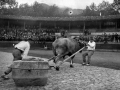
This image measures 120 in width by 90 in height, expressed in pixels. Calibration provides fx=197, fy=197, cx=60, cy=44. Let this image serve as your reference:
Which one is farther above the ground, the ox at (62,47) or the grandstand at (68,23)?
A: the grandstand at (68,23)

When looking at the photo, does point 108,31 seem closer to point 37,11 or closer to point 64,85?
point 64,85

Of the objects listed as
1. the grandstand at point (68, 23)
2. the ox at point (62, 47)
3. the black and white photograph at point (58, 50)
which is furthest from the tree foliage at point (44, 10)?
the ox at point (62, 47)

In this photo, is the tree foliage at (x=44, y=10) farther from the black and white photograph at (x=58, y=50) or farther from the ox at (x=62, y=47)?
the ox at (x=62, y=47)

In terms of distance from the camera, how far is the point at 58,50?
9.36 m

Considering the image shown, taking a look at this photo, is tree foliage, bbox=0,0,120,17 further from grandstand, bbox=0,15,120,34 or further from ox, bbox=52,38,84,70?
ox, bbox=52,38,84,70

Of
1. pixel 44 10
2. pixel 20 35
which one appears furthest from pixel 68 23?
pixel 44 10

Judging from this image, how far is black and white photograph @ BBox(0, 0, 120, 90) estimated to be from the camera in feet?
19.0

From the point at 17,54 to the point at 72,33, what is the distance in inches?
1379

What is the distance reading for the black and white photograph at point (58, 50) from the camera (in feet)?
19.0

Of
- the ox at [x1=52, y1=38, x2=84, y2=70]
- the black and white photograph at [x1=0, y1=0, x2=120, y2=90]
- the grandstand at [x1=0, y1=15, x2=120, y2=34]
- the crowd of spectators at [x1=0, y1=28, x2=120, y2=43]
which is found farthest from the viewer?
the grandstand at [x1=0, y1=15, x2=120, y2=34]

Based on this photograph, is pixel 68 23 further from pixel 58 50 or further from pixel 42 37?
pixel 58 50

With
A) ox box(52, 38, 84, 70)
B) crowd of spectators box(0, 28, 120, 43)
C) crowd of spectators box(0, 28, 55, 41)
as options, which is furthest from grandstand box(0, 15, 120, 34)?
ox box(52, 38, 84, 70)

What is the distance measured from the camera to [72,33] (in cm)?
4144

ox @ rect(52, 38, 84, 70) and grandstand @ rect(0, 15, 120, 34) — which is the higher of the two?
grandstand @ rect(0, 15, 120, 34)
